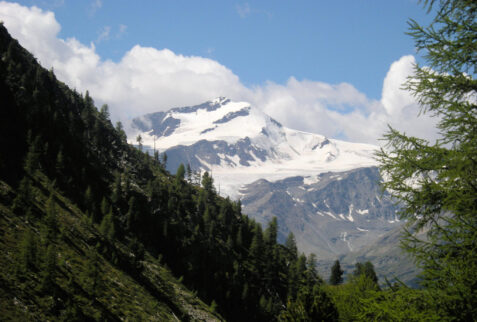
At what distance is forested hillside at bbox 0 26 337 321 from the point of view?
41344 millimetres

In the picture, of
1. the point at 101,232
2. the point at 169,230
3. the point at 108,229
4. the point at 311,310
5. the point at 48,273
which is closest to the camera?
the point at 311,310

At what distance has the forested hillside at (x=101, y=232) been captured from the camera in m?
41.3

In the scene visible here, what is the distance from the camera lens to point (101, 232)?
73.2 metres

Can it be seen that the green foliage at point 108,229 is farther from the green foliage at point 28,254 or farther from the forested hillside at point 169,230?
the green foliage at point 28,254

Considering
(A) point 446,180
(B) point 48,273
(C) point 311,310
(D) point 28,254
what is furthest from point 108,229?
(A) point 446,180

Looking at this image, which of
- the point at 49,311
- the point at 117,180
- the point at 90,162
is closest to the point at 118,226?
the point at 117,180

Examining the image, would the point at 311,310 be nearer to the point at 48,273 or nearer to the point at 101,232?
the point at 48,273

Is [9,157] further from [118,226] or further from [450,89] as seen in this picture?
[450,89]

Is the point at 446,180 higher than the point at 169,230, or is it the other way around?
the point at 446,180

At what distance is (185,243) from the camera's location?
11100 cm

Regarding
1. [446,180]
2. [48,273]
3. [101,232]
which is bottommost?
[48,273]

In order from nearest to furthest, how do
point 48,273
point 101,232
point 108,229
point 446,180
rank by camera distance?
point 446,180 → point 48,273 → point 101,232 → point 108,229

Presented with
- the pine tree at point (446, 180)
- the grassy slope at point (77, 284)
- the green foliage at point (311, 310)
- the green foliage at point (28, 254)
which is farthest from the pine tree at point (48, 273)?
the pine tree at point (446, 180)

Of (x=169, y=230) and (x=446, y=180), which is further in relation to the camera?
(x=169, y=230)
